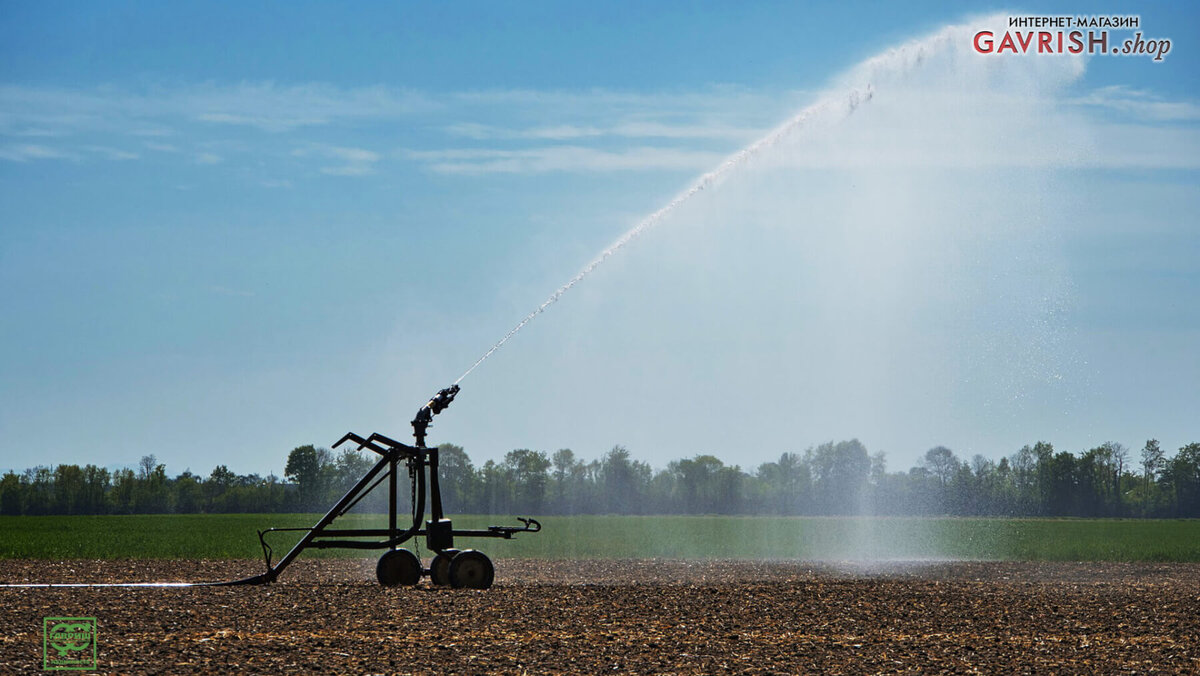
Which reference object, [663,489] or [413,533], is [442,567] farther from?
[663,489]

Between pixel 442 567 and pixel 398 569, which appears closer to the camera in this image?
pixel 442 567

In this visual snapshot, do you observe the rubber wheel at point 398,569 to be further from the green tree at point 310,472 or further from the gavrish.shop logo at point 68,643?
the green tree at point 310,472

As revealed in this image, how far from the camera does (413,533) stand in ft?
61.5

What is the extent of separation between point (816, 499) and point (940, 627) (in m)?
107

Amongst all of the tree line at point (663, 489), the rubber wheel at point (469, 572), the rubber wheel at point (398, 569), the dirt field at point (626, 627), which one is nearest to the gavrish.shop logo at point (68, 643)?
the dirt field at point (626, 627)

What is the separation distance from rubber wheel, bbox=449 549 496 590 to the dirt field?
1.09 ft

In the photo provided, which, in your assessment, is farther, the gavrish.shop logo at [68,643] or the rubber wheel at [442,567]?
the rubber wheel at [442,567]

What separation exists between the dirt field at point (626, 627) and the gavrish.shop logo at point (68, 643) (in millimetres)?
146

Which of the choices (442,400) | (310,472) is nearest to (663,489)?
(310,472)

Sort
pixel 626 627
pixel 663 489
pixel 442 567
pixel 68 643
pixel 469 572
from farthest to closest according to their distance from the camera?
1. pixel 663 489
2. pixel 442 567
3. pixel 469 572
4. pixel 626 627
5. pixel 68 643

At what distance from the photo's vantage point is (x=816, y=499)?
119375 millimetres

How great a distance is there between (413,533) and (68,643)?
7.21 metres

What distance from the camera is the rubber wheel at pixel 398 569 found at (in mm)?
18516

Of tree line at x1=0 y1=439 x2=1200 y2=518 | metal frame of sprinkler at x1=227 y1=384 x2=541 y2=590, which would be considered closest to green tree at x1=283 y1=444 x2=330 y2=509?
tree line at x1=0 y1=439 x2=1200 y2=518
